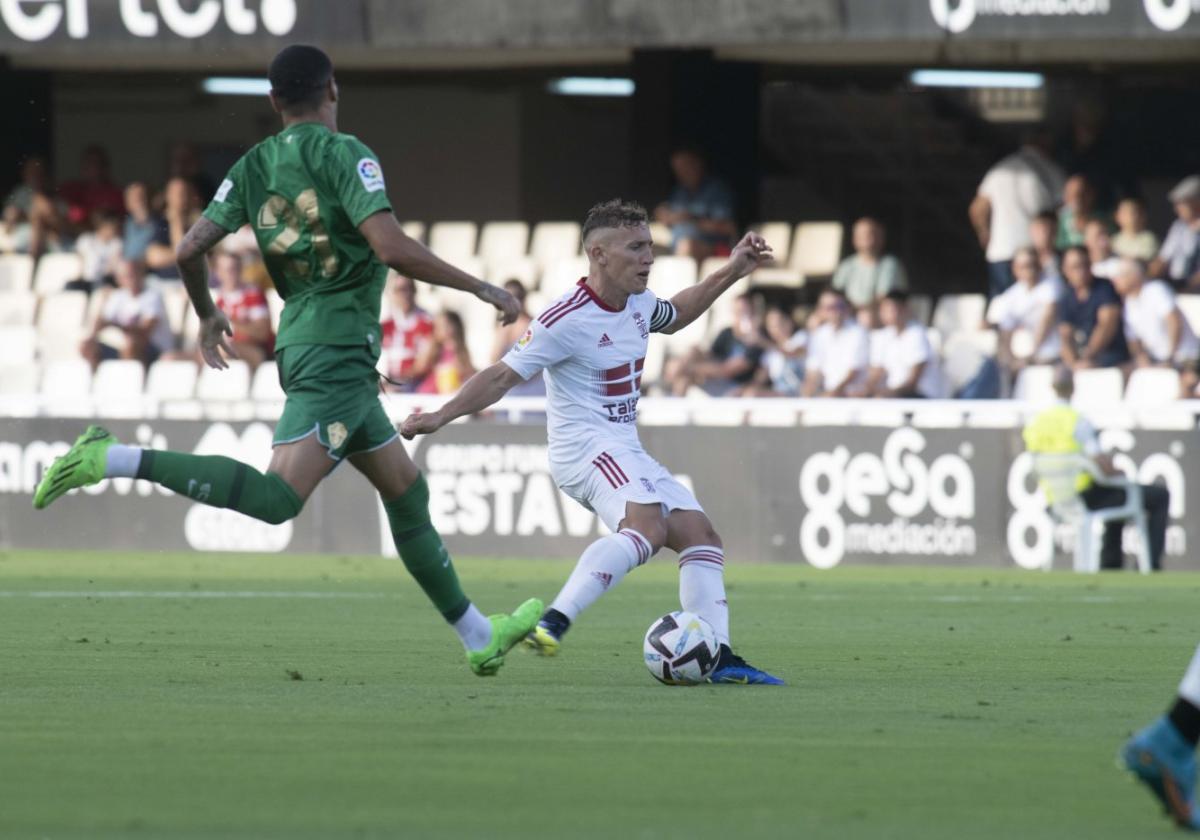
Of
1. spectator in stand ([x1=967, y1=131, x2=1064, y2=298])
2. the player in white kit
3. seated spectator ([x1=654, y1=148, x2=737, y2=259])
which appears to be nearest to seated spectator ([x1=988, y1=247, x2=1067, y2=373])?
spectator in stand ([x1=967, y1=131, x2=1064, y2=298])

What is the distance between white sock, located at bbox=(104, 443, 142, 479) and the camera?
7.24 m

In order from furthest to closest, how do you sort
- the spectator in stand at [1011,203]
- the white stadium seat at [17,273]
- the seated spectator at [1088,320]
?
the white stadium seat at [17,273]
the spectator in stand at [1011,203]
the seated spectator at [1088,320]

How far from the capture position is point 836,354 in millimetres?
19766

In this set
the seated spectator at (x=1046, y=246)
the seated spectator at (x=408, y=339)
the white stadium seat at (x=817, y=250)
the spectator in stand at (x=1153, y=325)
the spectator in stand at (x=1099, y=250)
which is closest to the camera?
the spectator in stand at (x=1153, y=325)

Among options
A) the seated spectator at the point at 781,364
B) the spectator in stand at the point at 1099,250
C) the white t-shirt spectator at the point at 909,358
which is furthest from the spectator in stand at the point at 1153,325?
the seated spectator at the point at 781,364

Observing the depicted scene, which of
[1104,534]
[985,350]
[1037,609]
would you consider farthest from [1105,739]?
[985,350]

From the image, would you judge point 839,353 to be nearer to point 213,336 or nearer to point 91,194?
point 91,194

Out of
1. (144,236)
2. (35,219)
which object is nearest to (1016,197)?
(144,236)

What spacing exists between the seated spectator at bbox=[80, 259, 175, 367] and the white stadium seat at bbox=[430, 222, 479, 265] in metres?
3.28

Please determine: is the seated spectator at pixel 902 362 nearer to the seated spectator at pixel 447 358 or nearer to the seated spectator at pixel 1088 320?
the seated spectator at pixel 1088 320

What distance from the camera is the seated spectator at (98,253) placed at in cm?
2300

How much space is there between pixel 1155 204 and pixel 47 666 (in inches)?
726

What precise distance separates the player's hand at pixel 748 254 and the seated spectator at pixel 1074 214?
11702 millimetres

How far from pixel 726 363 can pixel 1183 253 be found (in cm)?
426
